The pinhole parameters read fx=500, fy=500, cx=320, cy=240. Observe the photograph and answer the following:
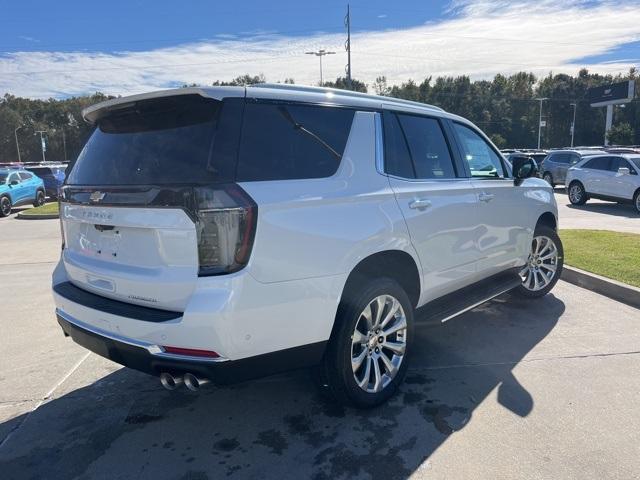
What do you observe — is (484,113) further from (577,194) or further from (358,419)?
(358,419)

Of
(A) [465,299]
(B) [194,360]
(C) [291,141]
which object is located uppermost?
(C) [291,141]

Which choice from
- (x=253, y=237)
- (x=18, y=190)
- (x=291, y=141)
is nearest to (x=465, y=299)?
(x=291, y=141)

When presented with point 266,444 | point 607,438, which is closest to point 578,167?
point 607,438

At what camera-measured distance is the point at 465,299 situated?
4.21 m

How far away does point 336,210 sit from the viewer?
2.91 meters

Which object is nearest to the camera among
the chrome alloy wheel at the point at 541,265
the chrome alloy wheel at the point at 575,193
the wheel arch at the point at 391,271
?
the wheel arch at the point at 391,271

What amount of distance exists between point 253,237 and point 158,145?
80cm

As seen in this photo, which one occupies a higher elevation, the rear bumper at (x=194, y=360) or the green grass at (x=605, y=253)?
the rear bumper at (x=194, y=360)

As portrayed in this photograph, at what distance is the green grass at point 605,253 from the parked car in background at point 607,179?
6402 mm

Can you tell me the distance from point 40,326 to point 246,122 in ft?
12.5

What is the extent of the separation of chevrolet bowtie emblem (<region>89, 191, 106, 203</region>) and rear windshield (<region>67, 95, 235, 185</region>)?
0.27 ft

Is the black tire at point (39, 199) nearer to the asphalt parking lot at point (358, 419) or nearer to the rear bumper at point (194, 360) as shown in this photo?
the asphalt parking lot at point (358, 419)

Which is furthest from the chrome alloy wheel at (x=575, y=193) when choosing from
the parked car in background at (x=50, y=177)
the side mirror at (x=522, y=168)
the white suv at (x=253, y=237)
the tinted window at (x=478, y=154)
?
the parked car in background at (x=50, y=177)

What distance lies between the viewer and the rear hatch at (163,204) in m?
2.49
